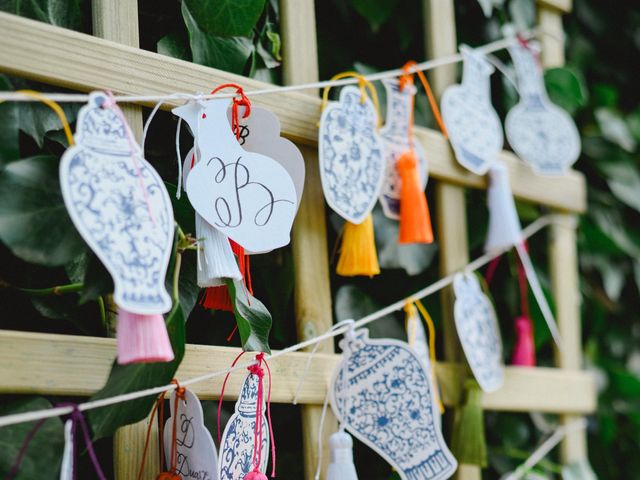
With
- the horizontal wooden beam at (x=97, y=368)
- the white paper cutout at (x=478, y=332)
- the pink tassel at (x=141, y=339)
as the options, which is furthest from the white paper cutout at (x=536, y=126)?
the pink tassel at (x=141, y=339)

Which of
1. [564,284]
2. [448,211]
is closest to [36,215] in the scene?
[448,211]

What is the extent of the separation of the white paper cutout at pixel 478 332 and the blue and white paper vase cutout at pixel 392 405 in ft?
0.64

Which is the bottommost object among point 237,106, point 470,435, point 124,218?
point 470,435

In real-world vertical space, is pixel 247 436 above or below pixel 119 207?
below

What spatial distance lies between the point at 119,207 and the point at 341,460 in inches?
15.8

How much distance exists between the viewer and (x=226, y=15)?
0.93 metres

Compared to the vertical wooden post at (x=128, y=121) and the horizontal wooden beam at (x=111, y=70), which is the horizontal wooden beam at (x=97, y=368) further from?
the horizontal wooden beam at (x=111, y=70)

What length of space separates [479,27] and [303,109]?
1.79ft

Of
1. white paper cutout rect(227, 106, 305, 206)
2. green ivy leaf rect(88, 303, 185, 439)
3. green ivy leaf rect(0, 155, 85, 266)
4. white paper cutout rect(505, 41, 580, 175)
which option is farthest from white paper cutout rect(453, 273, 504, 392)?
green ivy leaf rect(0, 155, 85, 266)

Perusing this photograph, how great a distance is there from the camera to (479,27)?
1417 mm

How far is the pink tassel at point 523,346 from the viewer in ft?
4.34

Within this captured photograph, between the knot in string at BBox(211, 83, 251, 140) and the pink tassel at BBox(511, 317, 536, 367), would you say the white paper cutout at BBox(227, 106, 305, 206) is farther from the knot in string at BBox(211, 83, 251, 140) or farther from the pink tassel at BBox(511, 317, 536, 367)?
the pink tassel at BBox(511, 317, 536, 367)

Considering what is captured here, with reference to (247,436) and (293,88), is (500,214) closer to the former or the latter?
(293,88)

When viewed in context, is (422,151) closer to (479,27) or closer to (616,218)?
(479,27)
